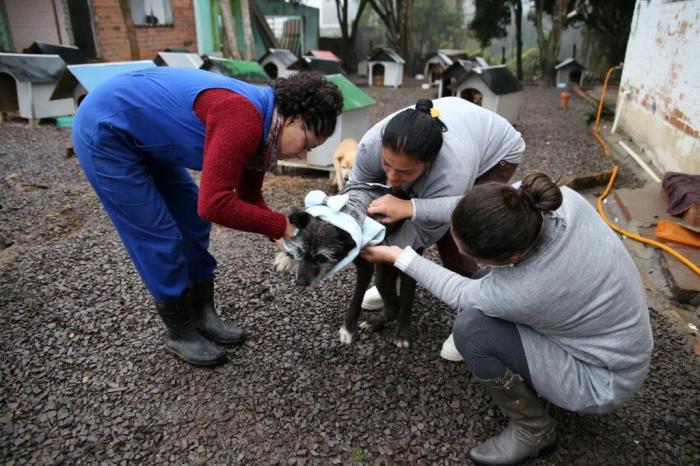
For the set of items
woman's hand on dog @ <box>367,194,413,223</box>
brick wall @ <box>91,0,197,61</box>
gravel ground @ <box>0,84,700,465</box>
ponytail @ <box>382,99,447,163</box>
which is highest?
brick wall @ <box>91,0,197,61</box>

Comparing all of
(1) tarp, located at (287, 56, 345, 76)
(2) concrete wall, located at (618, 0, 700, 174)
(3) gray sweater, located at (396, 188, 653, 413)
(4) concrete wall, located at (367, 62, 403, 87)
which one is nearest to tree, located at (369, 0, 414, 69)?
(4) concrete wall, located at (367, 62, 403, 87)

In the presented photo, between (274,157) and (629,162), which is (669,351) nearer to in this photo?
(274,157)

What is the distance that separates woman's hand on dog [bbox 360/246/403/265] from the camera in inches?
82.7

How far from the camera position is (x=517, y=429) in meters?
2.07

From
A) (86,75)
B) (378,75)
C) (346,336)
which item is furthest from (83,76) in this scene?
(378,75)

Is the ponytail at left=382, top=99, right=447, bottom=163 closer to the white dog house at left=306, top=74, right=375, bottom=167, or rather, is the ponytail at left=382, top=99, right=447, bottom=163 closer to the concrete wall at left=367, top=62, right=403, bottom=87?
the white dog house at left=306, top=74, right=375, bottom=167

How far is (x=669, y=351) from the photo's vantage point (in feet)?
9.25

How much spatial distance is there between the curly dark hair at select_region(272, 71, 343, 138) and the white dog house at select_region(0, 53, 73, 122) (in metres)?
8.32

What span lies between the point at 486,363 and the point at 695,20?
6083 mm

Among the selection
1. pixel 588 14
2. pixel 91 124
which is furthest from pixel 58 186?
pixel 588 14

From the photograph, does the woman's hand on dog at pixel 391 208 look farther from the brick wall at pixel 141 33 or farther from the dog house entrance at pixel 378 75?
the dog house entrance at pixel 378 75

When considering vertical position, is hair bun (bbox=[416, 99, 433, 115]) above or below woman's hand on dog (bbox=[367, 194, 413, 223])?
above

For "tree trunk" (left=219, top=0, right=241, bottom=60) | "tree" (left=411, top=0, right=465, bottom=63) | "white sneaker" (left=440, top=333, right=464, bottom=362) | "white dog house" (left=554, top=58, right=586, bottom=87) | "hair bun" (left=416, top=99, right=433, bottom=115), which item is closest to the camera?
"hair bun" (left=416, top=99, right=433, bottom=115)

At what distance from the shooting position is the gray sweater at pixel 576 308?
5.44ft
